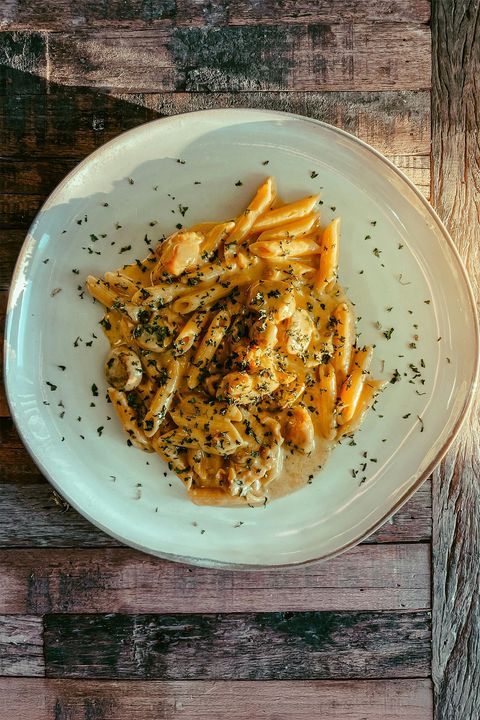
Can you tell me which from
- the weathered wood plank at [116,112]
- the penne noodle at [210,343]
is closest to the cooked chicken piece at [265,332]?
the penne noodle at [210,343]

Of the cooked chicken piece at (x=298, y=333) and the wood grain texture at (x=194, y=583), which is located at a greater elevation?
the cooked chicken piece at (x=298, y=333)

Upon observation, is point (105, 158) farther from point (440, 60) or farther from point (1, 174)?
point (440, 60)

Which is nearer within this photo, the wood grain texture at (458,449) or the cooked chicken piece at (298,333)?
the cooked chicken piece at (298,333)

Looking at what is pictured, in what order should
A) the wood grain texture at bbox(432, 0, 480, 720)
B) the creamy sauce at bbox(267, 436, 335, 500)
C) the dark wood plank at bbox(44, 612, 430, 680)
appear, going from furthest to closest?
1. the dark wood plank at bbox(44, 612, 430, 680)
2. the wood grain texture at bbox(432, 0, 480, 720)
3. the creamy sauce at bbox(267, 436, 335, 500)

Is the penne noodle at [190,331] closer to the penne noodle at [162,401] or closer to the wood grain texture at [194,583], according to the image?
the penne noodle at [162,401]

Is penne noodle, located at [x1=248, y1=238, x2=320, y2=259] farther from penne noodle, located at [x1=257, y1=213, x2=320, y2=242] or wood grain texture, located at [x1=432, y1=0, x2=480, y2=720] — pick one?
wood grain texture, located at [x1=432, y1=0, x2=480, y2=720]

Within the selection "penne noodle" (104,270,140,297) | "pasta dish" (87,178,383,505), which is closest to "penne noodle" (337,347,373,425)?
"pasta dish" (87,178,383,505)

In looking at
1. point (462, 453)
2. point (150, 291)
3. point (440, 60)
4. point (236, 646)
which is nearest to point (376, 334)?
point (462, 453)
